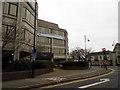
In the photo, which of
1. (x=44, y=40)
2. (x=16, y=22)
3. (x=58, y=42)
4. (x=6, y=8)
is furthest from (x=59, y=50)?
(x=6, y=8)

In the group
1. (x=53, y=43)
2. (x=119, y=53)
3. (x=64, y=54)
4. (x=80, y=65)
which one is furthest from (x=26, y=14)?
(x=119, y=53)

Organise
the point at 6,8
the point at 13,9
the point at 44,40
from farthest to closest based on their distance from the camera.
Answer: the point at 44,40 → the point at 13,9 → the point at 6,8

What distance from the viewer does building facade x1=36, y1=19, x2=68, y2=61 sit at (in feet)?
135

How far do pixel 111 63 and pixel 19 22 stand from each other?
4843cm

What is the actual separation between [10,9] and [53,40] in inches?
1090

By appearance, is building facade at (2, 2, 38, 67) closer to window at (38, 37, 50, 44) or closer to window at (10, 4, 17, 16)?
window at (10, 4, 17, 16)

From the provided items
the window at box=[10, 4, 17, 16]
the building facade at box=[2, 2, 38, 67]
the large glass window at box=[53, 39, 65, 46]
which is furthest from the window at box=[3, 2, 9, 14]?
the large glass window at box=[53, 39, 65, 46]

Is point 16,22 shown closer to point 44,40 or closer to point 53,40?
point 44,40

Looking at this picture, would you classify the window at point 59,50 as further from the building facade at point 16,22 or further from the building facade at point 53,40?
the building facade at point 16,22

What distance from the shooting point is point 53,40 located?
4472 cm

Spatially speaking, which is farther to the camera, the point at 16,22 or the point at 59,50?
the point at 59,50

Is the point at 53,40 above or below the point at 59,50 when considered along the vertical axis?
above

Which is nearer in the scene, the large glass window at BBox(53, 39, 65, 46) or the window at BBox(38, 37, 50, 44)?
the window at BBox(38, 37, 50, 44)

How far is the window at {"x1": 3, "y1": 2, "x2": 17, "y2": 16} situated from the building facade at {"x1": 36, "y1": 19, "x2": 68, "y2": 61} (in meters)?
21.4
